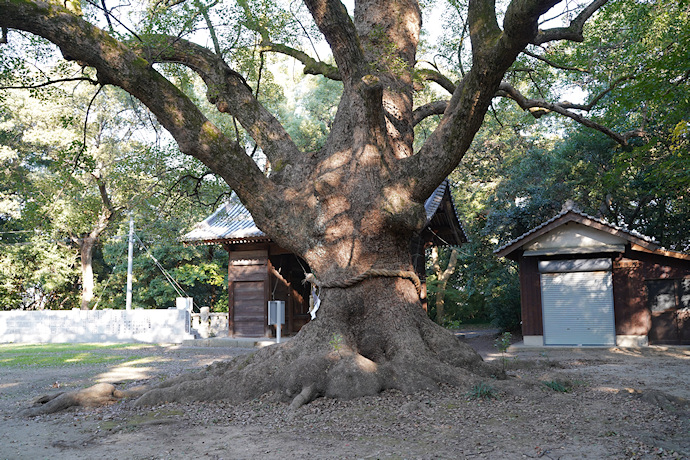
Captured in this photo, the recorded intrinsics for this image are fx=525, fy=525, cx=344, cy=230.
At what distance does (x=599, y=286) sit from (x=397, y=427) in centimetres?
1218

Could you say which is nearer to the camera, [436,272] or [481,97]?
[481,97]

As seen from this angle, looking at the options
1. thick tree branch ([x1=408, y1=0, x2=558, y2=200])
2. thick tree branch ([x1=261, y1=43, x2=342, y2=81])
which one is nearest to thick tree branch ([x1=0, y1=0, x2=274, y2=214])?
thick tree branch ([x1=408, y1=0, x2=558, y2=200])

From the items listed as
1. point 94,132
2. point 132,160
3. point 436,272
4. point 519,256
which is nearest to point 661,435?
point 132,160

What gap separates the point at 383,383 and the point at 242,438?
201 centimetres

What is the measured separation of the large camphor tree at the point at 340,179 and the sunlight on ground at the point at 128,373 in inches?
117

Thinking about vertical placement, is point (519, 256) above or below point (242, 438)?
above

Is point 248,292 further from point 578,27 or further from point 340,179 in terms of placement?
point 578,27

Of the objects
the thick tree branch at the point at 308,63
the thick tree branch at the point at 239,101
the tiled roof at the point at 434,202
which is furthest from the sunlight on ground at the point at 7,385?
the tiled roof at the point at 434,202

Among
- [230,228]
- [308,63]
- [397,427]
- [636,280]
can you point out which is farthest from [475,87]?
[230,228]

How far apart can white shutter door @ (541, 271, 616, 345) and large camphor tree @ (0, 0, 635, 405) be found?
942 centimetres

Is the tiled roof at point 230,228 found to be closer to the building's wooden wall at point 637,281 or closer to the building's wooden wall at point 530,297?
the building's wooden wall at point 530,297

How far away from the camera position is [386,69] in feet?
25.3

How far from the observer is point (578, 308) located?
1527 cm

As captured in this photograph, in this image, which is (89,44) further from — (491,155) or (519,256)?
(491,155)
